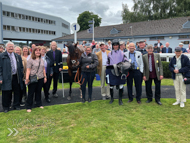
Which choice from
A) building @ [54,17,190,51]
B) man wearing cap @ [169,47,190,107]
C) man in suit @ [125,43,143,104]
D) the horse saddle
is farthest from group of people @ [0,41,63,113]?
building @ [54,17,190,51]

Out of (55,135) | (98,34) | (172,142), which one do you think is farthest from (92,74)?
(98,34)

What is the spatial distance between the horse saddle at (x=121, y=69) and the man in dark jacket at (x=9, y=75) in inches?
121

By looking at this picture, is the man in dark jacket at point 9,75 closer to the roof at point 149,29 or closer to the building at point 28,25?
the roof at point 149,29

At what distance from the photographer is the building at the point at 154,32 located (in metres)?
25.4

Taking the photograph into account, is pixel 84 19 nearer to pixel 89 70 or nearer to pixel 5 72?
pixel 89 70

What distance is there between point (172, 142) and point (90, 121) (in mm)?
2003

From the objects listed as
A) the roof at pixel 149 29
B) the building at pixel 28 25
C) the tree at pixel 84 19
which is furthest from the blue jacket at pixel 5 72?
the tree at pixel 84 19

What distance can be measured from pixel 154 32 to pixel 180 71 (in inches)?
945

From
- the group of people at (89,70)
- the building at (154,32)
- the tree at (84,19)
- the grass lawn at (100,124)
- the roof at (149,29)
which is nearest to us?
the grass lawn at (100,124)

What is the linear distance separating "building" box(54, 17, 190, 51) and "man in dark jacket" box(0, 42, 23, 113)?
22457 millimetres

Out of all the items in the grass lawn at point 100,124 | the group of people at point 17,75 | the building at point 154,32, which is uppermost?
the building at point 154,32

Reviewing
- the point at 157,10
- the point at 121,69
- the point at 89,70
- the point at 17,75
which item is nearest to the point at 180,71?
the point at 121,69

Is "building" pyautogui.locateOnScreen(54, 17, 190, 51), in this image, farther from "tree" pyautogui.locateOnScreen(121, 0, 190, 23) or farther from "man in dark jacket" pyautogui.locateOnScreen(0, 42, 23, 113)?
"man in dark jacket" pyautogui.locateOnScreen(0, 42, 23, 113)

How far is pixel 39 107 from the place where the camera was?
5.62 meters
